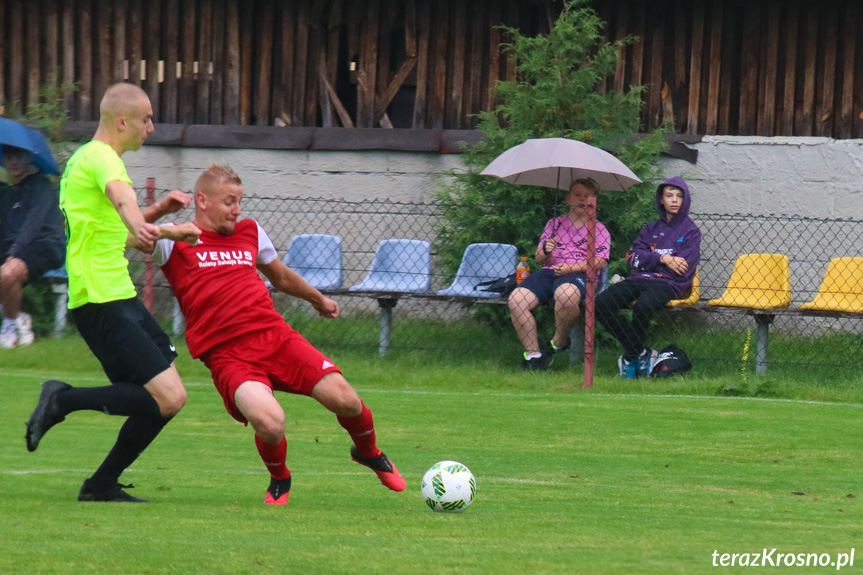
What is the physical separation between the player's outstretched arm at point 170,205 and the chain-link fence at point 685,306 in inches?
203

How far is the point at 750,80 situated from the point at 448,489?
32.1 ft

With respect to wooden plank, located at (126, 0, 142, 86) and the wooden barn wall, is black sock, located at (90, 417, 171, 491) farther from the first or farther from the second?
wooden plank, located at (126, 0, 142, 86)

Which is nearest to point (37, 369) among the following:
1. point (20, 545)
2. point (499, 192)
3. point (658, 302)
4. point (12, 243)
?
point (12, 243)

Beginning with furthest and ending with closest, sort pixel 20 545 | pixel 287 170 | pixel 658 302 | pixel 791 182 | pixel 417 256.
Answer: pixel 287 170, pixel 791 182, pixel 417 256, pixel 658 302, pixel 20 545

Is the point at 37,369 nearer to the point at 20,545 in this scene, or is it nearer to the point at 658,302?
the point at 658,302

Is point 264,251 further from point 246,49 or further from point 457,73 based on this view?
point 246,49

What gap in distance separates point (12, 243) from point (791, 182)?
8597 mm

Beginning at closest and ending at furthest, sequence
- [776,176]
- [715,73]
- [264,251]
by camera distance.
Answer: [264,251] → [776,176] → [715,73]

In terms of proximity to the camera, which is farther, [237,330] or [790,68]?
[790,68]

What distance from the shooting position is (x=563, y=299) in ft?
35.7

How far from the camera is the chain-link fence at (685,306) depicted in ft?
36.2

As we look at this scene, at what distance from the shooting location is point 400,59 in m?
14.7

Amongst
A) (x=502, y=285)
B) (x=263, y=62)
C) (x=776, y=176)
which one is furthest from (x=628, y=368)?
(x=263, y=62)

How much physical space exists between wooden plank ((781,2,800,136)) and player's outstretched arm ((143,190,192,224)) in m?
10.0
